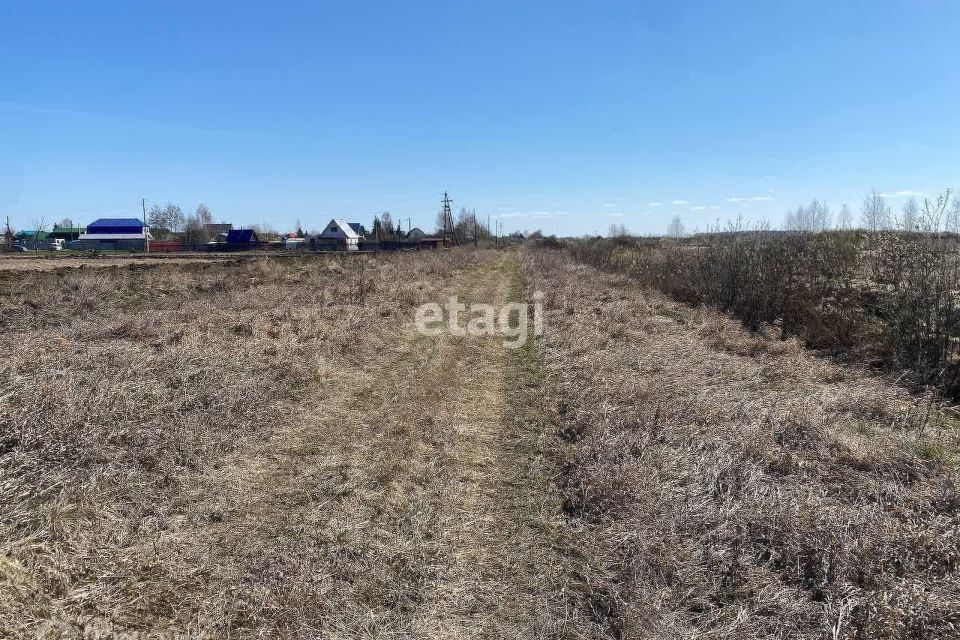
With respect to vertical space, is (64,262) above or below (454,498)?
above

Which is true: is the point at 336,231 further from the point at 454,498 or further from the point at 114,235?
the point at 454,498

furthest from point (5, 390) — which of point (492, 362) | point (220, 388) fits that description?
point (492, 362)

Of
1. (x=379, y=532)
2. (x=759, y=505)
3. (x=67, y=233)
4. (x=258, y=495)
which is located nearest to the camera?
(x=379, y=532)

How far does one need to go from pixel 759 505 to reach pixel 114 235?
94268 millimetres

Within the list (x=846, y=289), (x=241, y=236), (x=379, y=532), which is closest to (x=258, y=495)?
(x=379, y=532)

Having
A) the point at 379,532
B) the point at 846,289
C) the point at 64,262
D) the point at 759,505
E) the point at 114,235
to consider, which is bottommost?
the point at 379,532

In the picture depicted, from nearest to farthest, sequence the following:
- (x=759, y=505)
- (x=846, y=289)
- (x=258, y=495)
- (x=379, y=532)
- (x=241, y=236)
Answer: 1. (x=379, y=532)
2. (x=759, y=505)
3. (x=258, y=495)
4. (x=846, y=289)
5. (x=241, y=236)

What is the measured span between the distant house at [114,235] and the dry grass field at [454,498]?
3214 inches

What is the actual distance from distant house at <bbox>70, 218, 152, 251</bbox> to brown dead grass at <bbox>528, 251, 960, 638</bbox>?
8441cm

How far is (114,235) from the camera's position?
76000 millimetres

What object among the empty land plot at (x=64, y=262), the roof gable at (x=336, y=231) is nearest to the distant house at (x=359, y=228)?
the roof gable at (x=336, y=231)

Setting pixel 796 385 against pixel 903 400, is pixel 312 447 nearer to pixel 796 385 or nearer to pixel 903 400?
pixel 796 385

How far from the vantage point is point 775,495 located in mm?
4246

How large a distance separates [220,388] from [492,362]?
486 cm
